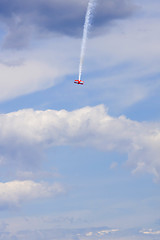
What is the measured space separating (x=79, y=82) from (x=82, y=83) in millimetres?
3283

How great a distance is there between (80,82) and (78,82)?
122cm

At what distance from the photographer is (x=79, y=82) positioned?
5728 inches

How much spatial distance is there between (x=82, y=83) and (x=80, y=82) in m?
2.72

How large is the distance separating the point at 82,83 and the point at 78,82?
2831 mm

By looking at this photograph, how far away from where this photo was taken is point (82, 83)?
14838cm

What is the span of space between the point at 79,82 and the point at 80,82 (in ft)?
2.11

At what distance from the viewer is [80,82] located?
5743 inches

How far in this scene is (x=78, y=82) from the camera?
146500 mm
